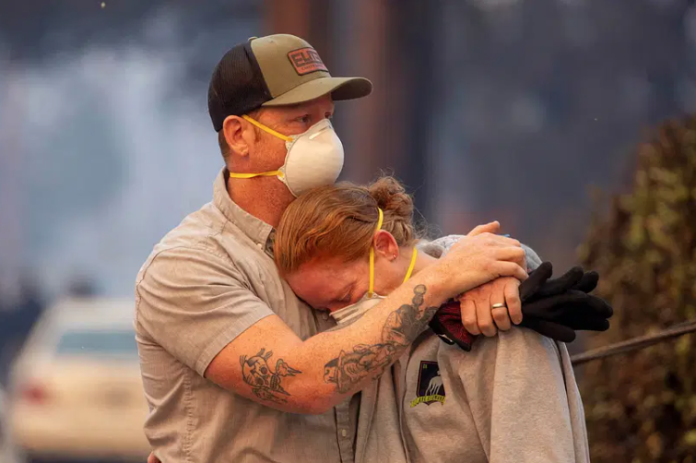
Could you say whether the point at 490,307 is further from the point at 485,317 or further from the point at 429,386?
the point at 429,386

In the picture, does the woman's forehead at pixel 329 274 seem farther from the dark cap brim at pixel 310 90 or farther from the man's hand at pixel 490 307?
the dark cap brim at pixel 310 90

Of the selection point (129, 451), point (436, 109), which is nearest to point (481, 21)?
point (436, 109)

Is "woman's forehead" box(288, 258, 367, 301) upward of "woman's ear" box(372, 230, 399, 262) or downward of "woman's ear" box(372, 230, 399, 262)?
downward

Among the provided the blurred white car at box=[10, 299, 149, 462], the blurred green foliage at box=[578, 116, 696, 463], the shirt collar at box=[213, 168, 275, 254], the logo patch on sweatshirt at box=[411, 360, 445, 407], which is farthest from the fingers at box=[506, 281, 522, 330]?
the blurred white car at box=[10, 299, 149, 462]

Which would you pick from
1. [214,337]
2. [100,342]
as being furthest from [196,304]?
[100,342]

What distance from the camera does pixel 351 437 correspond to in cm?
244

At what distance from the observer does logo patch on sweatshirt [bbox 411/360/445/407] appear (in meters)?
2.32

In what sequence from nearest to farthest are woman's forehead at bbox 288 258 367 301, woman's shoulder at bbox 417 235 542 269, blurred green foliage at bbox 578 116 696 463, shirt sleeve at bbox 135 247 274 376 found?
shirt sleeve at bbox 135 247 274 376
woman's forehead at bbox 288 258 367 301
woman's shoulder at bbox 417 235 542 269
blurred green foliage at bbox 578 116 696 463

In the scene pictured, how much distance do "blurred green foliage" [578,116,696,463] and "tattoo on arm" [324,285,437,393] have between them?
67.0 inches

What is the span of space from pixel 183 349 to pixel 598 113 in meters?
4.29

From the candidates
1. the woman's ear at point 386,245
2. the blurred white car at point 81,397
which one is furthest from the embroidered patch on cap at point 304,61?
the blurred white car at point 81,397

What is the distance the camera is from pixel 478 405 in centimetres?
225

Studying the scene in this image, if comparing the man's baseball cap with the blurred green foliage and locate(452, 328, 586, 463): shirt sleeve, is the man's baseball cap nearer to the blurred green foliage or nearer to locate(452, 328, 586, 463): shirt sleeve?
locate(452, 328, 586, 463): shirt sleeve

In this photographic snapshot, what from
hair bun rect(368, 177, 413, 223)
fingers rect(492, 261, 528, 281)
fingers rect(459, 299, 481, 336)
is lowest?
fingers rect(459, 299, 481, 336)
